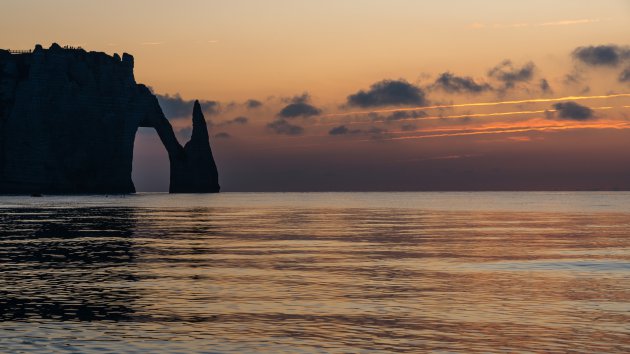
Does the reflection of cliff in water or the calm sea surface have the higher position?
the reflection of cliff in water

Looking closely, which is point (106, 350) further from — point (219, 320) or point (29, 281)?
point (29, 281)

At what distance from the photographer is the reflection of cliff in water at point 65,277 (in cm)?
2909

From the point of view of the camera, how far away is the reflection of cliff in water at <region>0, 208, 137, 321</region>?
95.5 ft

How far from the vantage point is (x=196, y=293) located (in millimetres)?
33906

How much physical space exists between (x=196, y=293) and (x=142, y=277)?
21.7ft

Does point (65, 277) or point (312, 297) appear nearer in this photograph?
point (312, 297)

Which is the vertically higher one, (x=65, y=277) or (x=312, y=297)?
(x=65, y=277)

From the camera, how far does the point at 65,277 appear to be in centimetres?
3941

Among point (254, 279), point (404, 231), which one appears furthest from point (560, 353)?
point (404, 231)

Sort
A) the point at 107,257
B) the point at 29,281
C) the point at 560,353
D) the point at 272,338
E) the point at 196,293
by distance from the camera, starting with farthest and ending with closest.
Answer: the point at 107,257 → the point at 29,281 → the point at 196,293 → the point at 272,338 → the point at 560,353

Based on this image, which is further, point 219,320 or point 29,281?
point 29,281

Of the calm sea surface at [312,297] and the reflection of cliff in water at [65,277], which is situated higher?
the reflection of cliff in water at [65,277]

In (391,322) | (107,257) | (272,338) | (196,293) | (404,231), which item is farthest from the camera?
(404,231)

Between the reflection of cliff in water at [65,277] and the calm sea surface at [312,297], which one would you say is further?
the reflection of cliff in water at [65,277]
